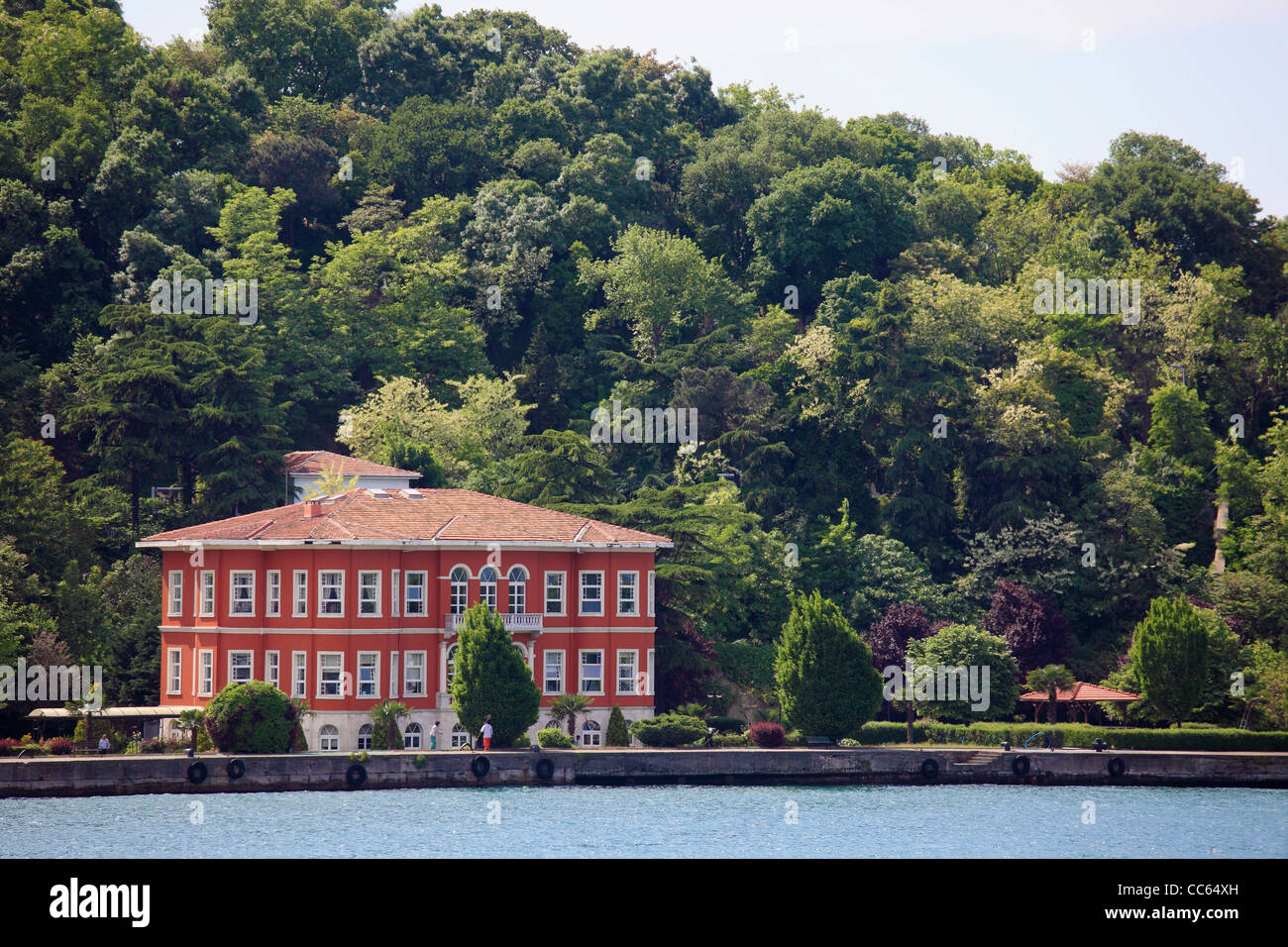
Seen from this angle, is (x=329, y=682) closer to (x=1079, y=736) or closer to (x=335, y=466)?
(x=335, y=466)

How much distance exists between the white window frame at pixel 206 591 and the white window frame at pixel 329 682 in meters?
4.57

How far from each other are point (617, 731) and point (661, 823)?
12523 millimetres

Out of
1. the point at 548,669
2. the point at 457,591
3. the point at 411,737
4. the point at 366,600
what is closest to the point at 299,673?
the point at 366,600

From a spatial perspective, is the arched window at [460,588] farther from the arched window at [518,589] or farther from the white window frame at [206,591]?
the white window frame at [206,591]

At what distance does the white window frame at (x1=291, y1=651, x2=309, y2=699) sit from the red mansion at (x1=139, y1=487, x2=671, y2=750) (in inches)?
1.9

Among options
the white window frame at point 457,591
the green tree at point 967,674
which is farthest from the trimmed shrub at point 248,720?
Result: the green tree at point 967,674

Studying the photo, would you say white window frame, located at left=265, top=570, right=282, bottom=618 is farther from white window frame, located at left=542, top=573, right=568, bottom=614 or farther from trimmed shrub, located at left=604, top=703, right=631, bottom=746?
trimmed shrub, located at left=604, top=703, right=631, bottom=746

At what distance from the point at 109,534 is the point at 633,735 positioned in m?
24.7

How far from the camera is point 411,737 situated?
66.0 metres

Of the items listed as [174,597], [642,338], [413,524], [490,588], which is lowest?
[174,597]

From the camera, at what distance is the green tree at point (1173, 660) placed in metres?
69.4

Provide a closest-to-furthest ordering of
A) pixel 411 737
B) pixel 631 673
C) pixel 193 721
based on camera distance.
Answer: pixel 193 721
pixel 411 737
pixel 631 673

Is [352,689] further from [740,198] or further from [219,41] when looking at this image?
[219,41]

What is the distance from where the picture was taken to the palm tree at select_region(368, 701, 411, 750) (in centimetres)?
6431
